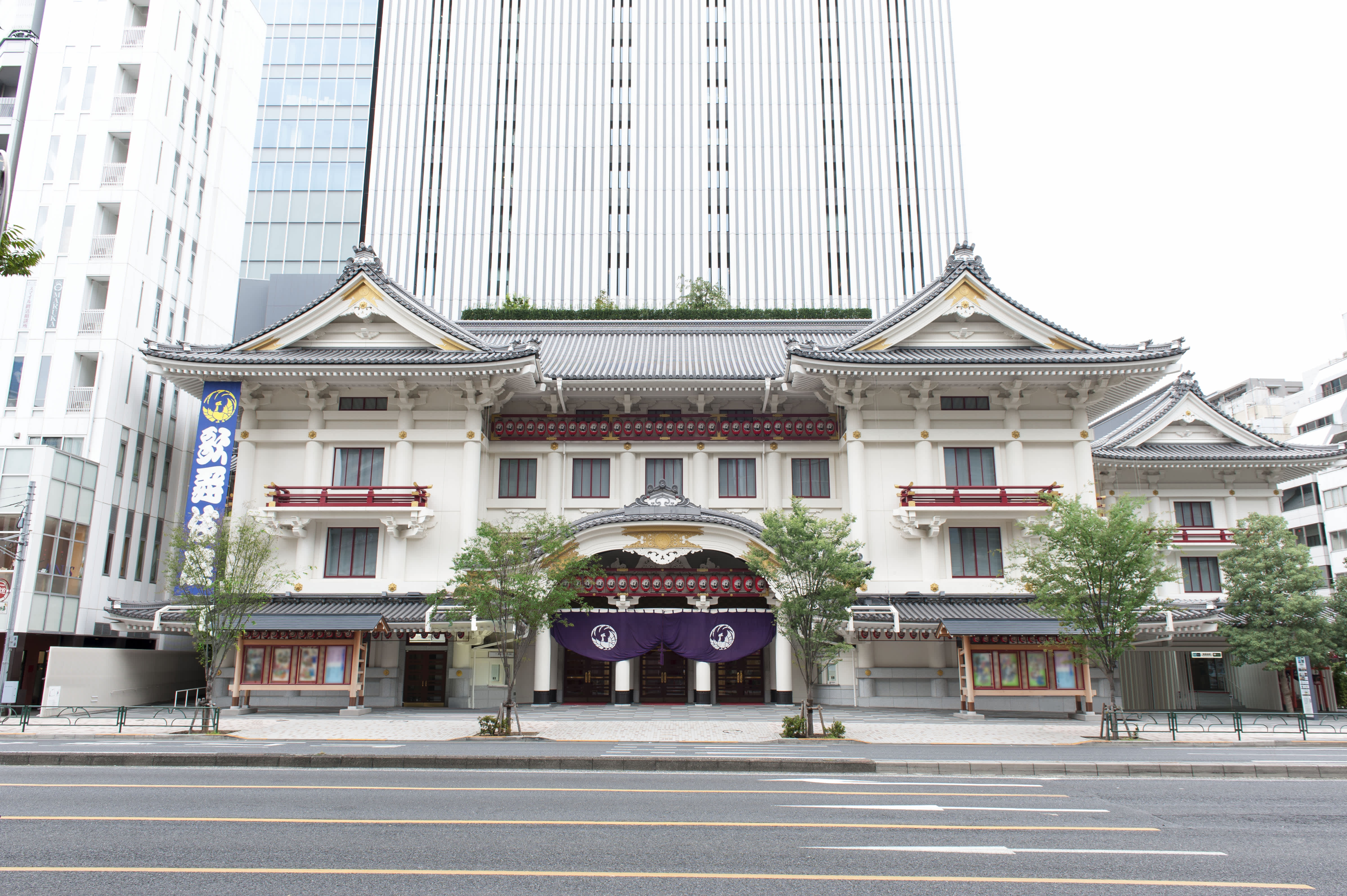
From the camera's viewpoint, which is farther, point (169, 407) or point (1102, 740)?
point (169, 407)

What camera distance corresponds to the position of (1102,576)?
22.8 m

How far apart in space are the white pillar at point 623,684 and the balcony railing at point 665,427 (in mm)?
8909

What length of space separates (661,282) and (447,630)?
166 feet

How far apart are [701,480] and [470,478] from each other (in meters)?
9.04

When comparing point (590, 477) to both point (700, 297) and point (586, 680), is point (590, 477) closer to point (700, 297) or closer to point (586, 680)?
point (586, 680)

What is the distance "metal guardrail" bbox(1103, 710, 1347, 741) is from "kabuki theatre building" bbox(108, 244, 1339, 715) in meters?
2.39

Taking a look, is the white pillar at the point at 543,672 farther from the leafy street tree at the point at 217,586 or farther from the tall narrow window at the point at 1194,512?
the tall narrow window at the point at 1194,512

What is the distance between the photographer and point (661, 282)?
244ft

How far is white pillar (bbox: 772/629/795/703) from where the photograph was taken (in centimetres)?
3103

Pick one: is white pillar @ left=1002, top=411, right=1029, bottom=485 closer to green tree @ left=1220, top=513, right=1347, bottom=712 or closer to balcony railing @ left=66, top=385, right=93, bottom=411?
green tree @ left=1220, top=513, right=1347, bottom=712

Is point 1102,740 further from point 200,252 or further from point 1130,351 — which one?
point 200,252

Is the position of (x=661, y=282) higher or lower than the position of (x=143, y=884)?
higher

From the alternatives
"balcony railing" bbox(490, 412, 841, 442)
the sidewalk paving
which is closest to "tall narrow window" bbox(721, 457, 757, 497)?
"balcony railing" bbox(490, 412, 841, 442)

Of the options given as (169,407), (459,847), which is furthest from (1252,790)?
(169,407)
